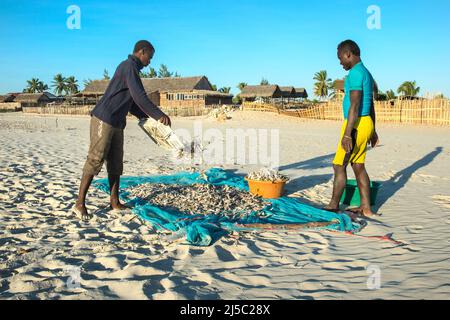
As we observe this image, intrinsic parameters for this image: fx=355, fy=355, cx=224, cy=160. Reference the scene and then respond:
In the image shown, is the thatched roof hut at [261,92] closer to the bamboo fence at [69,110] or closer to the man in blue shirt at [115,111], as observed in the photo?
the bamboo fence at [69,110]

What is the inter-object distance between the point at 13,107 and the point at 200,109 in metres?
28.4

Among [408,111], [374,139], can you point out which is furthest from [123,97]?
[408,111]

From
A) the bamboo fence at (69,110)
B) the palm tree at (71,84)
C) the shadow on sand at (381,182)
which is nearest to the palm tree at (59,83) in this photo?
the palm tree at (71,84)

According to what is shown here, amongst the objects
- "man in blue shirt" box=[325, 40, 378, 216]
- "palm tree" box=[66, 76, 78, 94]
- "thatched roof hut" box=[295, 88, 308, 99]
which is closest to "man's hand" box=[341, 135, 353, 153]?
"man in blue shirt" box=[325, 40, 378, 216]

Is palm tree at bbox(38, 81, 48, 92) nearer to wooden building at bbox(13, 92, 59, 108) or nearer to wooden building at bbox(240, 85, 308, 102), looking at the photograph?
wooden building at bbox(13, 92, 59, 108)

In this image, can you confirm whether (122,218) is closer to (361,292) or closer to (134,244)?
(134,244)

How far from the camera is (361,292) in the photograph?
235 centimetres

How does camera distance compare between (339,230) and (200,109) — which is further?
(200,109)

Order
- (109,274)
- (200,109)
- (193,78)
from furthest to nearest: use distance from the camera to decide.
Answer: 1. (193,78)
2. (200,109)
3. (109,274)

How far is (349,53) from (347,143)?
102 centimetres

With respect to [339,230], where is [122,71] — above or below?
above

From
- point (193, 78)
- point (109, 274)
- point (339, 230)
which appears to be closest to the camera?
point (109, 274)

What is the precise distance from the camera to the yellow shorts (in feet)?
13.0
